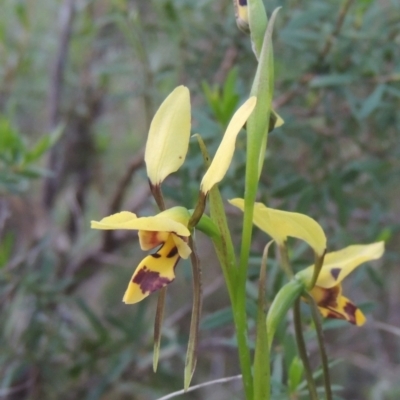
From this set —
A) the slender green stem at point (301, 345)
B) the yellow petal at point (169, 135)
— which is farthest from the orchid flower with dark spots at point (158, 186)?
the slender green stem at point (301, 345)

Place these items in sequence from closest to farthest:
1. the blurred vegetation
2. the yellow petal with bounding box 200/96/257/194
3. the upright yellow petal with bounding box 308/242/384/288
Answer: the yellow petal with bounding box 200/96/257/194 → the upright yellow petal with bounding box 308/242/384/288 → the blurred vegetation

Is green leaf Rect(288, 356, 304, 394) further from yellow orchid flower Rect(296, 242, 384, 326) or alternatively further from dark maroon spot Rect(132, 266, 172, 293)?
dark maroon spot Rect(132, 266, 172, 293)

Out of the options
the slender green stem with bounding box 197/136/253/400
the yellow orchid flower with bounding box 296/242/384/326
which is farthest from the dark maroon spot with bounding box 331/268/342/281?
the slender green stem with bounding box 197/136/253/400

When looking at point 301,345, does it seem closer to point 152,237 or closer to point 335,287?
point 335,287

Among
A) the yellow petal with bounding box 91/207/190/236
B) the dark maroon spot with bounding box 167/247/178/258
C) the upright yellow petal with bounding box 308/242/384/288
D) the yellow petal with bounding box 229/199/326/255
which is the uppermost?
the yellow petal with bounding box 91/207/190/236

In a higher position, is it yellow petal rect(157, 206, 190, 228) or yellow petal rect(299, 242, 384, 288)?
yellow petal rect(157, 206, 190, 228)

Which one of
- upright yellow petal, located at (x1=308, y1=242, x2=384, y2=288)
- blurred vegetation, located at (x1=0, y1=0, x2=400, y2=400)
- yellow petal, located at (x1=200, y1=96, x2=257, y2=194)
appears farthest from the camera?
blurred vegetation, located at (x1=0, y1=0, x2=400, y2=400)

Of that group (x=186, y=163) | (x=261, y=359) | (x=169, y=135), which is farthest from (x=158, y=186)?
(x=186, y=163)

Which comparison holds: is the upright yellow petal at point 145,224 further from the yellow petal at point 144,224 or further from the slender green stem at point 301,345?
the slender green stem at point 301,345
